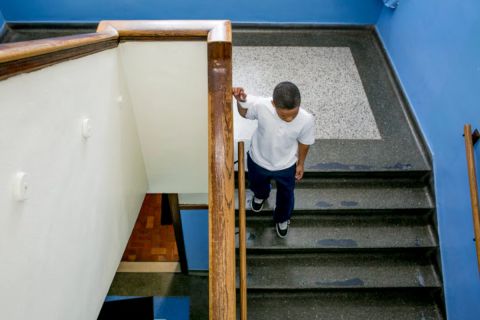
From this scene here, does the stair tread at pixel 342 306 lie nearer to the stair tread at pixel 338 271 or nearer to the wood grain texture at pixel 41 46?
the stair tread at pixel 338 271

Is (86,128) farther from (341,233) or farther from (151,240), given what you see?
(151,240)

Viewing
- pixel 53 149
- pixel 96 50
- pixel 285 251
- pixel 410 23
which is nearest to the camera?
pixel 53 149

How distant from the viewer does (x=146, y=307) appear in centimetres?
569

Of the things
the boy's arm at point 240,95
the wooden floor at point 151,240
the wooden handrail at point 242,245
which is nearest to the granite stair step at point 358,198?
the wooden handrail at point 242,245

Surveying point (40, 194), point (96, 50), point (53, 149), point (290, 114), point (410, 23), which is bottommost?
point (40, 194)

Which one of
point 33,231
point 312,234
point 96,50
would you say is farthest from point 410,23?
point 33,231

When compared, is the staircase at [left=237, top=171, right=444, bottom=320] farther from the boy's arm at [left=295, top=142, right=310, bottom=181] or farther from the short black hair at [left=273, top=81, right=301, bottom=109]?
the short black hair at [left=273, top=81, right=301, bottom=109]

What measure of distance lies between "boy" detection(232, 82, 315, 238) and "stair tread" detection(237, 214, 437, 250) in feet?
1.50

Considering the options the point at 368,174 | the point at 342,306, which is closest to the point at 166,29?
the point at 368,174

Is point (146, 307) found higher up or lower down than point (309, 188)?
lower down

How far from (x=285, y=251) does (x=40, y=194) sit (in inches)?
82.2

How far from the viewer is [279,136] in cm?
234

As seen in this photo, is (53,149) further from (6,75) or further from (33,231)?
(6,75)

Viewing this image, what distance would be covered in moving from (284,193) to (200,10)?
275 cm
